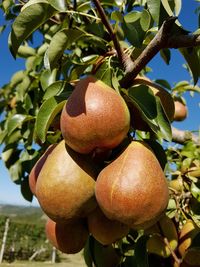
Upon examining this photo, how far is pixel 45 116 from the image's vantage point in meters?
1.00

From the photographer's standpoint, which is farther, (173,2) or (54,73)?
(54,73)

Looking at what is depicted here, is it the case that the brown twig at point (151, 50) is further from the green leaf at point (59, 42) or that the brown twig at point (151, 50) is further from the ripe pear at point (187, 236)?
the ripe pear at point (187, 236)

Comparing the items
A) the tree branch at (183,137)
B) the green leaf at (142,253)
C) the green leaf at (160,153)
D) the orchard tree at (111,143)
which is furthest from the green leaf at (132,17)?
the tree branch at (183,137)

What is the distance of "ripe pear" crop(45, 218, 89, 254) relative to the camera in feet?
3.41

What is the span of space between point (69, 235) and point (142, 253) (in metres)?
0.24

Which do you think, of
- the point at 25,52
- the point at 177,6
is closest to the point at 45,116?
the point at 177,6

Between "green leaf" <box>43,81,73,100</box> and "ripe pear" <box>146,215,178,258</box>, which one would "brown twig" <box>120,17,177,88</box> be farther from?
"ripe pear" <box>146,215,178,258</box>

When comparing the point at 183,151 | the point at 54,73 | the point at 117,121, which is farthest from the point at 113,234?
the point at 183,151

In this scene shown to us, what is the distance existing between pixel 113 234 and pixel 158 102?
340mm

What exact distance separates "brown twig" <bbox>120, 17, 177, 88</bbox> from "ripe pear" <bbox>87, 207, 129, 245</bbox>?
328 millimetres

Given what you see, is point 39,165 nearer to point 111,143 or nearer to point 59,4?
point 111,143

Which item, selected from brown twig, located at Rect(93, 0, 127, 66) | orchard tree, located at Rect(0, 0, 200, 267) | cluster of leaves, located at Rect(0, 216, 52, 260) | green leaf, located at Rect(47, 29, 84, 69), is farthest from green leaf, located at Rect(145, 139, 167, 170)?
cluster of leaves, located at Rect(0, 216, 52, 260)

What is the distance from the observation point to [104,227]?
96cm

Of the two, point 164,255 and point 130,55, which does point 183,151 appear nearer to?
point 164,255
